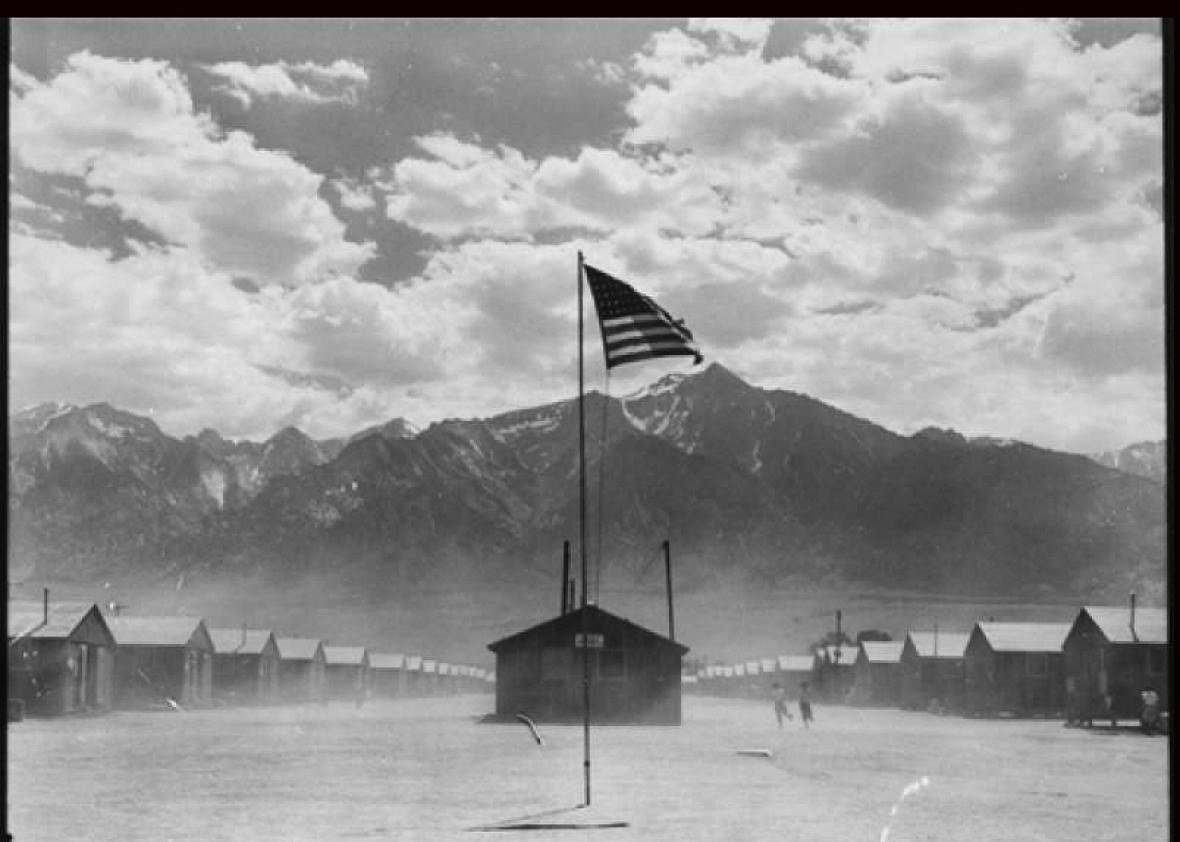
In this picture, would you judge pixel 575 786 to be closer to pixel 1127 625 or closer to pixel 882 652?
pixel 1127 625

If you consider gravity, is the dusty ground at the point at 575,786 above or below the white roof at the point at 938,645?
above

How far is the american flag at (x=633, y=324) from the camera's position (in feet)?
72.7

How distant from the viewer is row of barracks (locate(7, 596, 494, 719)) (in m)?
66.8

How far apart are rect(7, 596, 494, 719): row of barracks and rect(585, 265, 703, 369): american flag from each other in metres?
22.5

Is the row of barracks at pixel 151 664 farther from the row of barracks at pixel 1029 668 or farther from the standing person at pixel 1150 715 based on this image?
the standing person at pixel 1150 715

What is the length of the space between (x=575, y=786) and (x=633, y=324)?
9.35 meters

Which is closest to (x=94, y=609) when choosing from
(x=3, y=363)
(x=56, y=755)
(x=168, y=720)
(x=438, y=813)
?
(x=168, y=720)

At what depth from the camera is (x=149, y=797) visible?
82.3 ft

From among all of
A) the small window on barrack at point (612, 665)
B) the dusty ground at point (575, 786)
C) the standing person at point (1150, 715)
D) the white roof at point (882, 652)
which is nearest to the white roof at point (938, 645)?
the white roof at point (882, 652)

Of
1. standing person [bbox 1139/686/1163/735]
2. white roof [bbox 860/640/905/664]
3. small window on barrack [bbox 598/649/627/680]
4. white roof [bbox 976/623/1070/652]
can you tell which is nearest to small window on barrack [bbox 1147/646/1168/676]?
white roof [bbox 976/623/1070/652]

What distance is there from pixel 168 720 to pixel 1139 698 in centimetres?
4519

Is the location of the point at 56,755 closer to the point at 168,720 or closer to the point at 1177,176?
the point at 168,720

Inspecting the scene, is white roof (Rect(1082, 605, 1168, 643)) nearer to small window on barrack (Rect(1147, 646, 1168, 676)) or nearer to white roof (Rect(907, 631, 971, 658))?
small window on barrack (Rect(1147, 646, 1168, 676))

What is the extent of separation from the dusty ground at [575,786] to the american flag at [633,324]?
22.7ft
